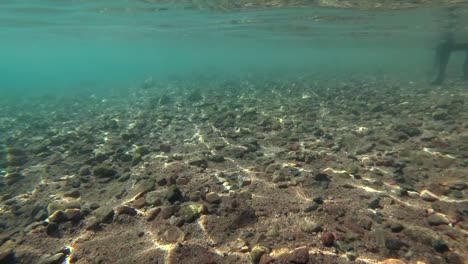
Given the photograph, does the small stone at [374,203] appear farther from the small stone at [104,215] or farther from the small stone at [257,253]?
the small stone at [104,215]

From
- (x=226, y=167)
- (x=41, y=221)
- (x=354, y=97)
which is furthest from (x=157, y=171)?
(x=354, y=97)

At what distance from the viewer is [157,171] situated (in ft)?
22.9

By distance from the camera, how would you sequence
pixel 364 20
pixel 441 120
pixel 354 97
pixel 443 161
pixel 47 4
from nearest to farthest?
pixel 443 161, pixel 441 120, pixel 354 97, pixel 47 4, pixel 364 20

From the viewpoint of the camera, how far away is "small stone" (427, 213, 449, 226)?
4262 mm

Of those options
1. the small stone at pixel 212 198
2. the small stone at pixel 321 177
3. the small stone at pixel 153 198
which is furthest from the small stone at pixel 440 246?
the small stone at pixel 153 198

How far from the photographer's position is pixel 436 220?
169 inches

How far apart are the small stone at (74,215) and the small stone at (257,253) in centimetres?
319

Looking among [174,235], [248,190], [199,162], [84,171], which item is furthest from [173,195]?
[84,171]

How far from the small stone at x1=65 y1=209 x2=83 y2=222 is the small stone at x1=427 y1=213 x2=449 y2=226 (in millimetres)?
5556

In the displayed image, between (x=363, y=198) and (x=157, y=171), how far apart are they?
14.5 feet

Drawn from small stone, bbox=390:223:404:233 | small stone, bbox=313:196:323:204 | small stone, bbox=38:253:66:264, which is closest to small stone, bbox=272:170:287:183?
small stone, bbox=313:196:323:204

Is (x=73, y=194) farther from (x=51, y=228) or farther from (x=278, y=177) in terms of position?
(x=278, y=177)

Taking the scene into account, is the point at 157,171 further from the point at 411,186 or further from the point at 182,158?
the point at 411,186

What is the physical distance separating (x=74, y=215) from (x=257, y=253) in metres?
3.35
